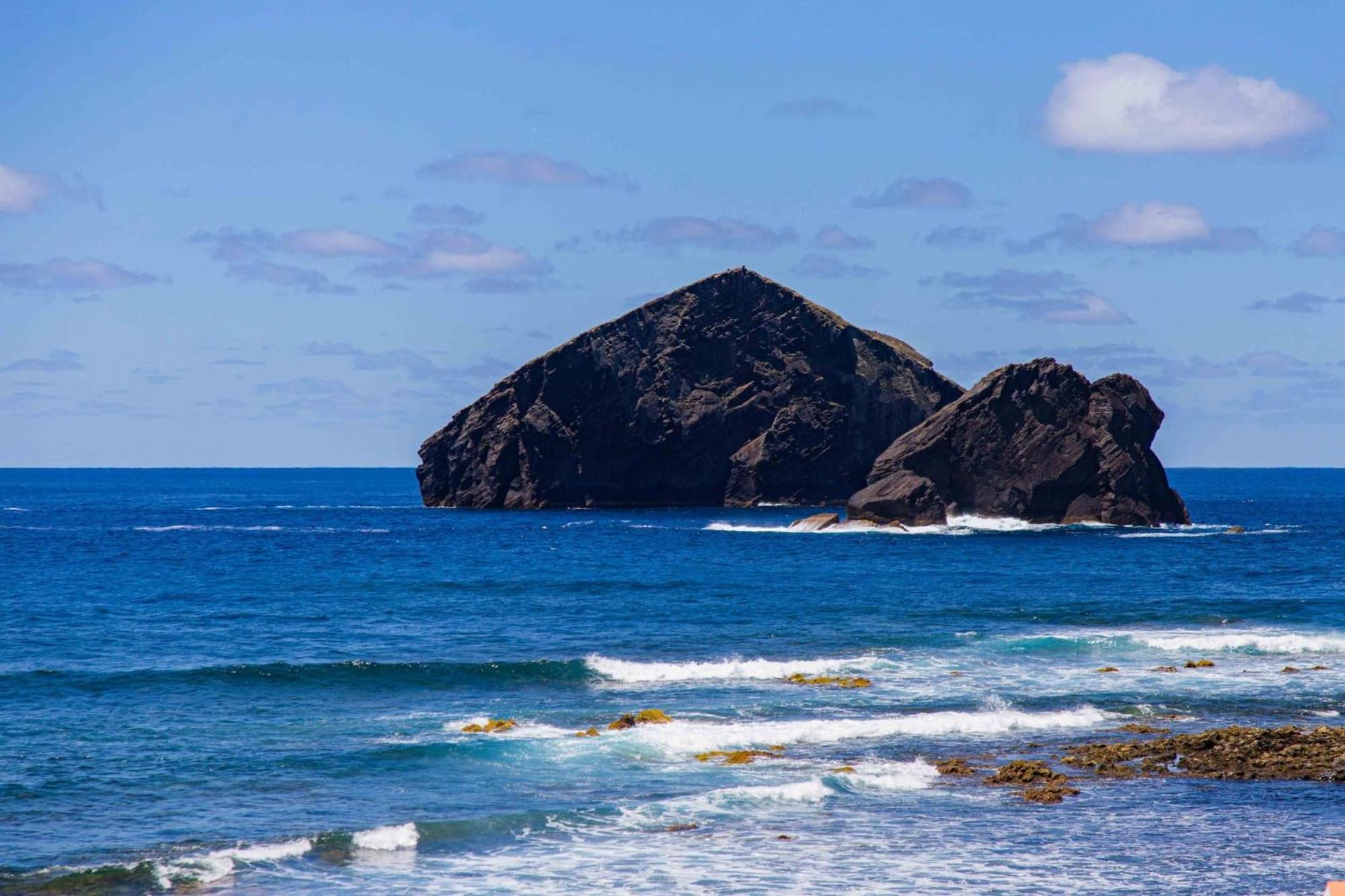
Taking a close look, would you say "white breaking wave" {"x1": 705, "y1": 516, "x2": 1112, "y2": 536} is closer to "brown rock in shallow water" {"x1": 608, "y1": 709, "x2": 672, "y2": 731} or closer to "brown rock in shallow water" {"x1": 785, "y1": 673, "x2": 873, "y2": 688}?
"brown rock in shallow water" {"x1": 785, "y1": 673, "x2": 873, "y2": 688}

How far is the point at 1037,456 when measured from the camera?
115 meters

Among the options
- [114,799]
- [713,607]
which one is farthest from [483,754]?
[713,607]

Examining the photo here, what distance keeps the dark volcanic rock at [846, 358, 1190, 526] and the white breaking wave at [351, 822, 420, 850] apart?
301 ft

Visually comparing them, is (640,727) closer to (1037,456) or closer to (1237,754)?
(1237,754)

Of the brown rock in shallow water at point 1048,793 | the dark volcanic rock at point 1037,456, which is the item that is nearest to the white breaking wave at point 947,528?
the dark volcanic rock at point 1037,456

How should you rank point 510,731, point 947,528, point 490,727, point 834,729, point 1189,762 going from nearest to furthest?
point 1189,762
point 834,729
point 510,731
point 490,727
point 947,528

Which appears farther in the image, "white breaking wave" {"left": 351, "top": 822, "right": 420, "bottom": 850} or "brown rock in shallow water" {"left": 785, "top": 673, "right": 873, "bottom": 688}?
"brown rock in shallow water" {"left": 785, "top": 673, "right": 873, "bottom": 688}

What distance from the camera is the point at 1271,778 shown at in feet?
98.1

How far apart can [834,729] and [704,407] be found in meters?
123

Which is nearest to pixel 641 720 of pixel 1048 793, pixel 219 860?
pixel 1048 793

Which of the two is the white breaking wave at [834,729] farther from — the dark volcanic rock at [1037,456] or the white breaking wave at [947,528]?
the dark volcanic rock at [1037,456]

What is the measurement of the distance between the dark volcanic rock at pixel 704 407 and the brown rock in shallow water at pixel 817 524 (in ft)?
132

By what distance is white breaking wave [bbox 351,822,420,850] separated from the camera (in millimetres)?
25844

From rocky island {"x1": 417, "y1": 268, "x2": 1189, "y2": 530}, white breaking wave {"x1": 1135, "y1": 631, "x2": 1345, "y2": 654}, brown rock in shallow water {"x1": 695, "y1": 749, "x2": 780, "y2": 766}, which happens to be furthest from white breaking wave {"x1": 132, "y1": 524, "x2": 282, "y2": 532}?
brown rock in shallow water {"x1": 695, "y1": 749, "x2": 780, "y2": 766}
